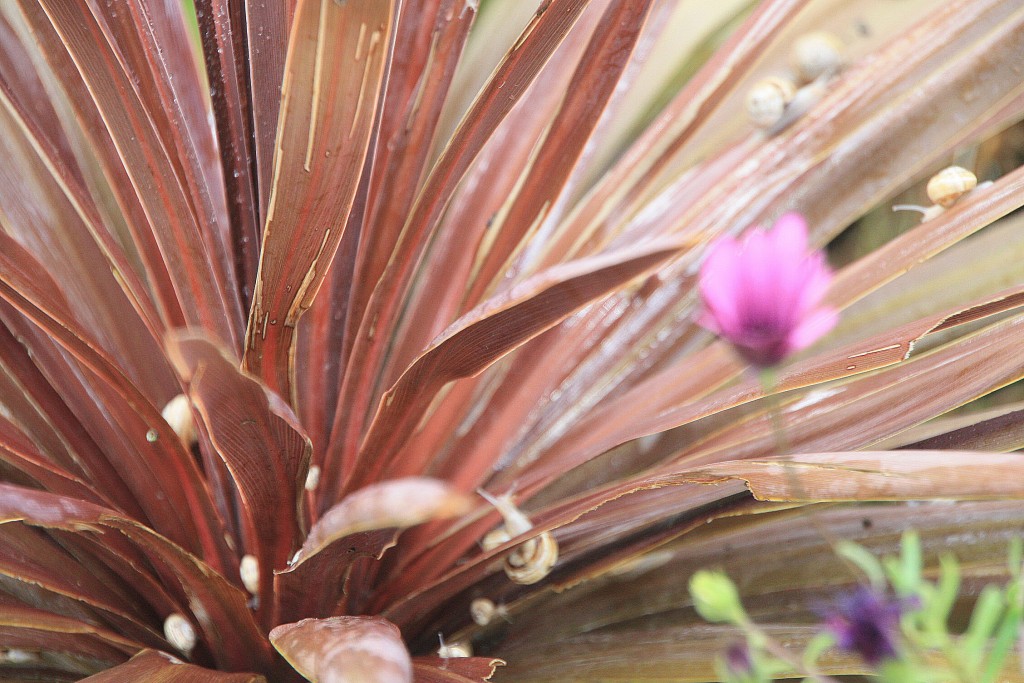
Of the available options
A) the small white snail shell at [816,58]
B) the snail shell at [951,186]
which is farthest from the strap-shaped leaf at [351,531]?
the small white snail shell at [816,58]

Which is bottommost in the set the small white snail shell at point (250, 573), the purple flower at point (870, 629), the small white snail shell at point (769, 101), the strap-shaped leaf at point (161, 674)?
the purple flower at point (870, 629)

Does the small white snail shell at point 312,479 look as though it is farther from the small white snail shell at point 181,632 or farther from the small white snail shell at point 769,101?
the small white snail shell at point 769,101

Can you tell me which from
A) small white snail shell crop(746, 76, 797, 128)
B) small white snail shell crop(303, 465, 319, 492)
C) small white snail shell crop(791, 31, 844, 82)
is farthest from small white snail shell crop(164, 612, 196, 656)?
small white snail shell crop(791, 31, 844, 82)

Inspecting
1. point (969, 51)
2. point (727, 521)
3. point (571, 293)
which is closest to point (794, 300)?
point (571, 293)

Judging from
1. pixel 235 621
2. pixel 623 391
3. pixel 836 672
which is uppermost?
pixel 623 391

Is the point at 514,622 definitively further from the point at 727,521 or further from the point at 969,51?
the point at 969,51

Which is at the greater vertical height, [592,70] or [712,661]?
[592,70]
